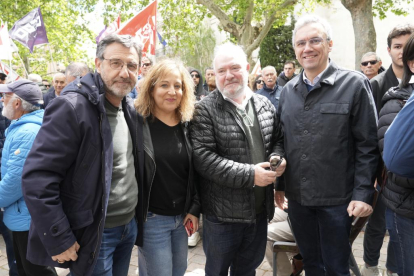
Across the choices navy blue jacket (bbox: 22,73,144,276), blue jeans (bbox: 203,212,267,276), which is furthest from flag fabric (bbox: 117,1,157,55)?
blue jeans (bbox: 203,212,267,276)

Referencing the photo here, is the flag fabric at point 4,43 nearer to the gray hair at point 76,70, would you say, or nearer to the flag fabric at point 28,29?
the flag fabric at point 28,29

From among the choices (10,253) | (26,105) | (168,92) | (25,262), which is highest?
(168,92)

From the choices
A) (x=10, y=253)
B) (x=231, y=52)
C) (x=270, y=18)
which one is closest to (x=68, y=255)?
(x=231, y=52)

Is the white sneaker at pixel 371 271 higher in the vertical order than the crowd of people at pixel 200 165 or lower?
lower

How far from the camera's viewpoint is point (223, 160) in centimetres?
229

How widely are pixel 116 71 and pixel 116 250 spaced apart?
1.20 m

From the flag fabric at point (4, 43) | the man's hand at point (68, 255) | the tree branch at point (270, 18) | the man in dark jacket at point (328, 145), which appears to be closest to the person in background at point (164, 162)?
the man's hand at point (68, 255)

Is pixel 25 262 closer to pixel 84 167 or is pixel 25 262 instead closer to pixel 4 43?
pixel 84 167

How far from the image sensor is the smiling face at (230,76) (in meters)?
2.42

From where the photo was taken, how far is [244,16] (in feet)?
45.3

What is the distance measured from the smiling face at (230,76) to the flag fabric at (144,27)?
11.5ft

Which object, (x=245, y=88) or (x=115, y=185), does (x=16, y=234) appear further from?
(x=245, y=88)

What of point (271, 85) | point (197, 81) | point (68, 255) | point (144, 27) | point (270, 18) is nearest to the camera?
point (68, 255)

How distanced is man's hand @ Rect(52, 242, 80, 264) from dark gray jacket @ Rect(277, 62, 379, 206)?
157 centimetres
